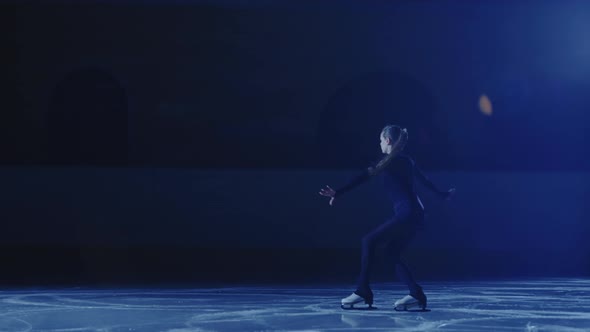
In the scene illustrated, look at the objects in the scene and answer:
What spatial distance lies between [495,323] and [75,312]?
12.9ft

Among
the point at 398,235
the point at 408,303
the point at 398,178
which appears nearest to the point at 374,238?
the point at 398,235

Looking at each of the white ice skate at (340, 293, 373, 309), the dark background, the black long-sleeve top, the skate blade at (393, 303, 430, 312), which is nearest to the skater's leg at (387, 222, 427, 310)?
the skate blade at (393, 303, 430, 312)

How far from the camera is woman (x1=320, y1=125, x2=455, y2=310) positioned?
8.62 m

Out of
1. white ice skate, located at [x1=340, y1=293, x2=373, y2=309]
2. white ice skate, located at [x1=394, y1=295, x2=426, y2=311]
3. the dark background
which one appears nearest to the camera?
white ice skate, located at [x1=394, y1=295, x2=426, y2=311]

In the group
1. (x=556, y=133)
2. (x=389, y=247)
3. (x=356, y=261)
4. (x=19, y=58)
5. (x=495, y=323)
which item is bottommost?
(x=495, y=323)

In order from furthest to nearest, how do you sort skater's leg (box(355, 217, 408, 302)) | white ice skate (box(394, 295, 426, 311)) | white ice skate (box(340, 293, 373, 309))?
1. white ice skate (box(340, 293, 373, 309))
2. white ice skate (box(394, 295, 426, 311))
3. skater's leg (box(355, 217, 408, 302))

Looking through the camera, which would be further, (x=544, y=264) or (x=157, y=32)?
(x=157, y=32)

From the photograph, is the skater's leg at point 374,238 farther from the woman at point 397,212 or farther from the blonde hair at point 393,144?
the blonde hair at point 393,144

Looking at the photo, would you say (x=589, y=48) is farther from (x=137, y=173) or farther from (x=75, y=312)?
(x=75, y=312)

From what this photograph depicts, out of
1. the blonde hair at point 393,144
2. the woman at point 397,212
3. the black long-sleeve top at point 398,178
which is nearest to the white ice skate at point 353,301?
the woman at point 397,212

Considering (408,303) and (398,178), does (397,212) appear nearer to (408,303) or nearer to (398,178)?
(398,178)

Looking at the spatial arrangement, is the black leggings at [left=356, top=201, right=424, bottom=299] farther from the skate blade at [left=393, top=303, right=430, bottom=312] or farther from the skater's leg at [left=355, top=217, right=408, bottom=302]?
the skate blade at [left=393, top=303, right=430, bottom=312]

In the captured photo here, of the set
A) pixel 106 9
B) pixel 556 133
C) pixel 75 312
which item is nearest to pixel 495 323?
pixel 75 312

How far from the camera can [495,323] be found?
26.9 ft
